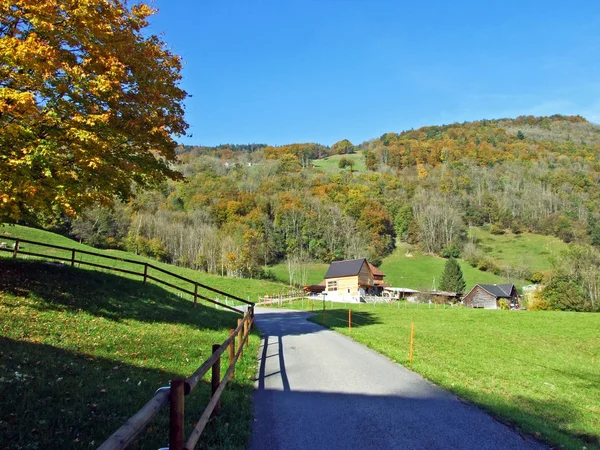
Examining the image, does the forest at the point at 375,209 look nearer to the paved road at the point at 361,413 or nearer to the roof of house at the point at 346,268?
the roof of house at the point at 346,268

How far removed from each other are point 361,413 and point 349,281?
64.9 metres

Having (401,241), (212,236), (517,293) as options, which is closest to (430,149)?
(401,241)

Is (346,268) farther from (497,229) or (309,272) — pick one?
(497,229)

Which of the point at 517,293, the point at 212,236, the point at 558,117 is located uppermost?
the point at 558,117

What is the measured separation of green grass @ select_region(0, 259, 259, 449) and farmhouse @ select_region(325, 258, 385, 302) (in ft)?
176

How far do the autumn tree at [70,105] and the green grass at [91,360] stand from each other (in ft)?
9.91

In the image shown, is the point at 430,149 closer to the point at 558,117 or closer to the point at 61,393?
the point at 558,117

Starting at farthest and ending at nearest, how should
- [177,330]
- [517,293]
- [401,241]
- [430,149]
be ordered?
1. [430,149]
2. [401,241]
3. [517,293]
4. [177,330]

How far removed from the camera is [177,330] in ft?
45.0

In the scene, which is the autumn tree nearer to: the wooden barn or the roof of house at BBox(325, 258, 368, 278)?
the wooden barn

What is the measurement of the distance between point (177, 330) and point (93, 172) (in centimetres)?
582

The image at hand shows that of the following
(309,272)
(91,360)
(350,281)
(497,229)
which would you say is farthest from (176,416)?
(497,229)

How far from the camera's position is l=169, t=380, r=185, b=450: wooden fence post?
3379 millimetres

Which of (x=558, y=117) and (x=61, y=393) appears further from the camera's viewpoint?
(x=558, y=117)
